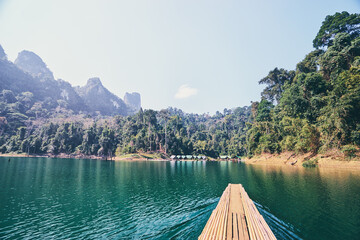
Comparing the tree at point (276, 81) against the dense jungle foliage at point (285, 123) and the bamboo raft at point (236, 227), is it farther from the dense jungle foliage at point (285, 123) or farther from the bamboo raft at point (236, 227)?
the bamboo raft at point (236, 227)

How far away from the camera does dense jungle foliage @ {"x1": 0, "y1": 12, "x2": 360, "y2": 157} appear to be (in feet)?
157

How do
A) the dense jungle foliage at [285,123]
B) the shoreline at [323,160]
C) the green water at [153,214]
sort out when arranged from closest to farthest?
1. the green water at [153,214]
2. the shoreline at [323,160]
3. the dense jungle foliage at [285,123]

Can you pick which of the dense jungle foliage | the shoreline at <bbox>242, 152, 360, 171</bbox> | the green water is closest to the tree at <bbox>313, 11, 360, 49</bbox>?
the dense jungle foliage

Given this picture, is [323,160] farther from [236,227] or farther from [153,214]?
[153,214]

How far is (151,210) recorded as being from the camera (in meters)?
17.3

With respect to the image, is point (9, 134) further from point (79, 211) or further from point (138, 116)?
point (79, 211)

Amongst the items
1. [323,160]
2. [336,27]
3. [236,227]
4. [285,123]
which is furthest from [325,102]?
[236,227]

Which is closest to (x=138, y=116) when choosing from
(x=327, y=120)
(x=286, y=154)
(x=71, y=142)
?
(x=71, y=142)

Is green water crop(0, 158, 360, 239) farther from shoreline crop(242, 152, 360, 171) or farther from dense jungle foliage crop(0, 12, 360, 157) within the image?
dense jungle foliage crop(0, 12, 360, 157)

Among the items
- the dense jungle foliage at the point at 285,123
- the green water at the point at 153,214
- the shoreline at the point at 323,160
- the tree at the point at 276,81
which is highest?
the tree at the point at 276,81

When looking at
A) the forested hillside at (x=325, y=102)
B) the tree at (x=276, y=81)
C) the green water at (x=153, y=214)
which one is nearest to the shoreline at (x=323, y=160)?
the forested hillside at (x=325, y=102)

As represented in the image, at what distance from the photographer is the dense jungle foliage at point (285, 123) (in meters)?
47.8

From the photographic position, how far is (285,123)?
239ft

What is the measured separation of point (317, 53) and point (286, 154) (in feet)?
184
